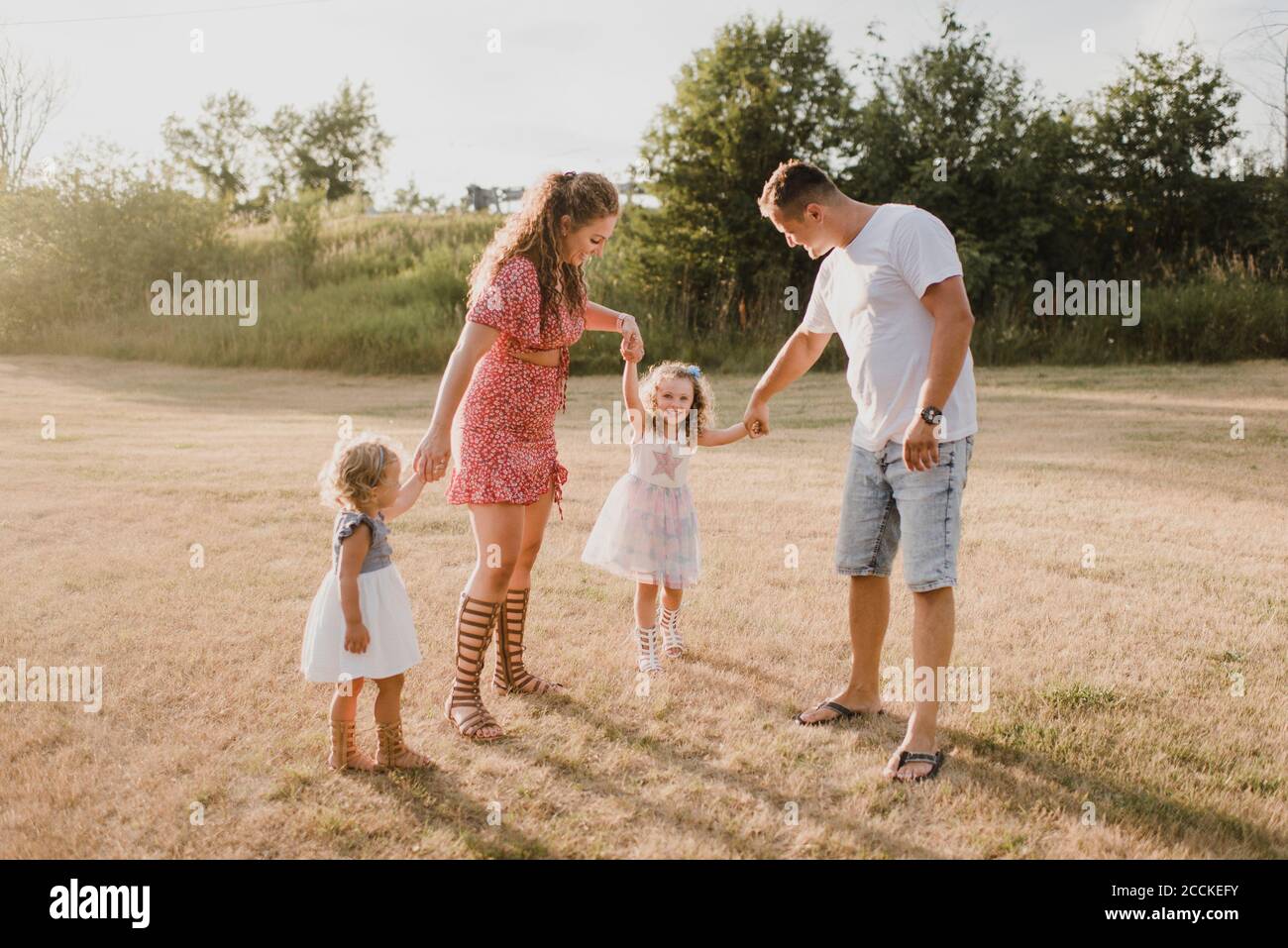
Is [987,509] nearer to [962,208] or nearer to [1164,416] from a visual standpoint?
[1164,416]

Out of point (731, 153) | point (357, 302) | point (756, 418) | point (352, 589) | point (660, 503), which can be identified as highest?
point (731, 153)

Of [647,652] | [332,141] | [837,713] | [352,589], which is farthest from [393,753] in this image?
[332,141]

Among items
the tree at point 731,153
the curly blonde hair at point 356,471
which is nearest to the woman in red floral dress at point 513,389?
the curly blonde hair at point 356,471

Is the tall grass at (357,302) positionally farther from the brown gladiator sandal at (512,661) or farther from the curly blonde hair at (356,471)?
the curly blonde hair at (356,471)

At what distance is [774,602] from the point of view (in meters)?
5.32

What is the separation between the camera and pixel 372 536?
10.9ft

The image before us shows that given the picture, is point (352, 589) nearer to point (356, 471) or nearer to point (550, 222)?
point (356, 471)

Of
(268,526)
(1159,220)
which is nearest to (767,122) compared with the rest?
(1159,220)

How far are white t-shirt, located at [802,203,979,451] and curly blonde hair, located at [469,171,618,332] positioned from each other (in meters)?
0.97

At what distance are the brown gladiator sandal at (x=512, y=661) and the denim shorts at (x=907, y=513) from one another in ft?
4.63

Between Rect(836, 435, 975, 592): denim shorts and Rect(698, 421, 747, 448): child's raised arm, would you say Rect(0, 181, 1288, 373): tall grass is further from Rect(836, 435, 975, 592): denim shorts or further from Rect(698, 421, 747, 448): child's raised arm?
Rect(836, 435, 975, 592): denim shorts

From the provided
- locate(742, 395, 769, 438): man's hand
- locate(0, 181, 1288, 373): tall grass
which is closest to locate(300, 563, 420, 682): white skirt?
locate(742, 395, 769, 438): man's hand

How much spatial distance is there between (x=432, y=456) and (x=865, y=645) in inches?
73.5

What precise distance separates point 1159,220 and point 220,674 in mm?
19253
